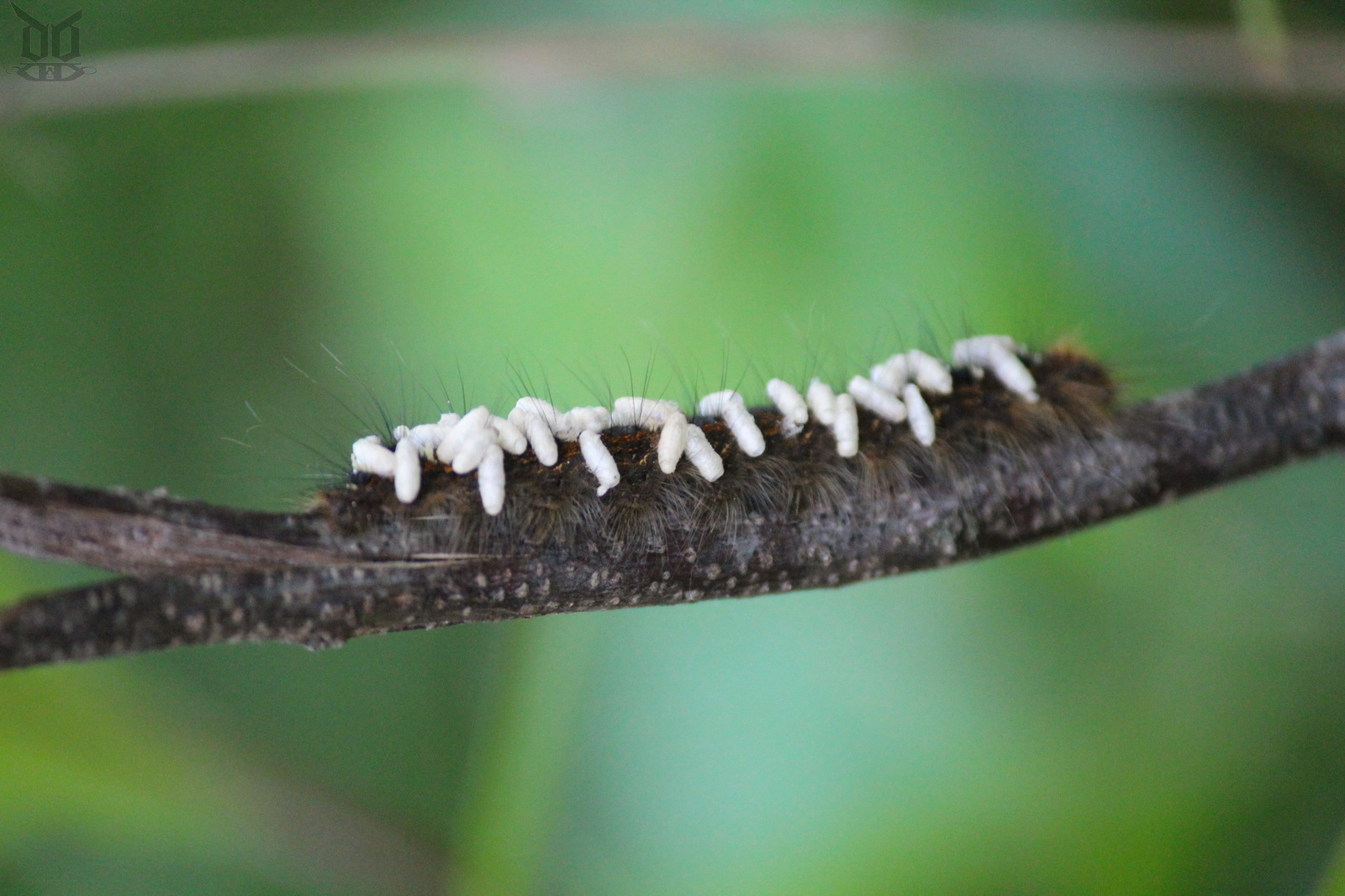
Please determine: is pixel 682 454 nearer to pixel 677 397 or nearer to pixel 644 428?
pixel 644 428

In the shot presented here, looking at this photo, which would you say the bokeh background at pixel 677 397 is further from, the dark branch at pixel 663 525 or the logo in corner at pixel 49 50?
the dark branch at pixel 663 525

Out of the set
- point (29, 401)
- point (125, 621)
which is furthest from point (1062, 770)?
point (29, 401)

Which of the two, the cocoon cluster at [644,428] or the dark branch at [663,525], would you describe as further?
the cocoon cluster at [644,428]

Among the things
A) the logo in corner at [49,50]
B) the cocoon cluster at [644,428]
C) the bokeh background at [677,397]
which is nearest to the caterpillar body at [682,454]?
the cocoon cluster at [644,428]

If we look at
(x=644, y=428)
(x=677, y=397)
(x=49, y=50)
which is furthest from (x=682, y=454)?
(x=49, y=50)

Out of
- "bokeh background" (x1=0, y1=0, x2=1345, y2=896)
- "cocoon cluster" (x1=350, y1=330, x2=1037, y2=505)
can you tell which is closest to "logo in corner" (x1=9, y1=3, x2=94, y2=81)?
"bokeh background" (x1=0, y1=0, x2=1345, y2=896)

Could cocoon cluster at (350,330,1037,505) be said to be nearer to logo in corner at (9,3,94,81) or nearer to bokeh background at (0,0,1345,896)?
bokeh background at (0,0,1345,896)
